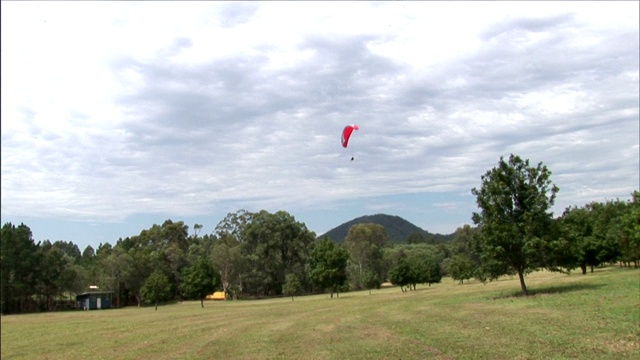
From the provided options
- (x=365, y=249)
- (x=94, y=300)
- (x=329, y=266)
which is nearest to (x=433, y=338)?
(x=329, y=266)

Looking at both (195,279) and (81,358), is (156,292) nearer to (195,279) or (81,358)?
(195,279)

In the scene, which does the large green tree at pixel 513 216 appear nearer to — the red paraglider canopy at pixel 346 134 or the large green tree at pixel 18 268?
the red paraglider canopy at pixel 346 134

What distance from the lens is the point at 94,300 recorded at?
96.9 m

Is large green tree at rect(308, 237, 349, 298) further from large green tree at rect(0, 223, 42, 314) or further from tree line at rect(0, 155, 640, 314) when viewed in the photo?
large green tree at rect(0, 223, 42, 314)

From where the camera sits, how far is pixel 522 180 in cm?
3669

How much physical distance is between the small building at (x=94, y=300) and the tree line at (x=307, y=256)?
115 inches

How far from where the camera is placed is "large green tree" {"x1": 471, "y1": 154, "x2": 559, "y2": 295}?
116ft

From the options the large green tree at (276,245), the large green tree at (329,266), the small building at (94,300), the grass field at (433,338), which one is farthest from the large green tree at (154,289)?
the grass field at (433,338)

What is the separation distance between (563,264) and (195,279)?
47.6 m

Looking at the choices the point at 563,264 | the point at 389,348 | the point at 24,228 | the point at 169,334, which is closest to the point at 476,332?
the point at 389,348

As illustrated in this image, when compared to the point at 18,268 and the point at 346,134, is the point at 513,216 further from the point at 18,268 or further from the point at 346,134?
the point at 18,268

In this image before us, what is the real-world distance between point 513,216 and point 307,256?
244 ft

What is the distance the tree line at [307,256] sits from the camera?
3622 centimetres

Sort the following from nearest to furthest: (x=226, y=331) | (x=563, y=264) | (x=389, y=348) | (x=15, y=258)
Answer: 1. (x=389, y=348)
2. (x=226, y=331)
3. (x=563, y=264)
4. (x=15, y=258)
